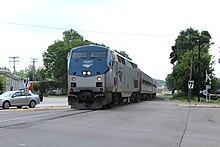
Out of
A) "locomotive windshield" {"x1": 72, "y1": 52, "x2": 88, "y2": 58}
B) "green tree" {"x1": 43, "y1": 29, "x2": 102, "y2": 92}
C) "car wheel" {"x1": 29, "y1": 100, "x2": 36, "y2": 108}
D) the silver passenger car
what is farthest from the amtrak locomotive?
"green tree" {"x1": 43, "y1": 29, "x2": 102, "y2": 92}

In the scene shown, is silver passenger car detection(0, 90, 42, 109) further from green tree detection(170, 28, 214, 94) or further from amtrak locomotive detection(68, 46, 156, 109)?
green tree detection(170, 28, 214, 94)

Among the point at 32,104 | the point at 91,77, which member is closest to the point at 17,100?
the point at 32,104

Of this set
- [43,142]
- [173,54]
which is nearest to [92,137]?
[43,142]

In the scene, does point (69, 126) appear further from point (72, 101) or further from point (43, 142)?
point (72, 101)

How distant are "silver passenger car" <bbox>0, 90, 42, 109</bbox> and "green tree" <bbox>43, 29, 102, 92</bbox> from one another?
194 ft

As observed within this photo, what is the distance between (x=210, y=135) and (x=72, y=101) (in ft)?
41.8

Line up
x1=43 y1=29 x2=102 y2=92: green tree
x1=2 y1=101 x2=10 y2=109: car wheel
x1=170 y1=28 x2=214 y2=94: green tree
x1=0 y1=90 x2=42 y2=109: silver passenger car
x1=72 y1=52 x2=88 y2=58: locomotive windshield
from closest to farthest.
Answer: x1=72 y1=52 x2=88 y2=58: locomotive windshield, x1=2 y1=101 x2=10 y2=109: car wheel, x1=0 y1=90 x2=42 y2=109: silver passenger car, x1=170 y1=28 x2=214 y2=94: green tree, x1=43 y1=29 x2=102 y2=92: green tree

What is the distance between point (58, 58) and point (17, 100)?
6252 centimetres

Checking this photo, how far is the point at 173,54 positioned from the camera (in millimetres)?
86000

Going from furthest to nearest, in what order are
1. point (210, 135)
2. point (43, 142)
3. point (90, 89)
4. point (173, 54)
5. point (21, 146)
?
point (173, 54)
point (90, 89)
point (210, 135)
point (43, 142)
point (21, 146)

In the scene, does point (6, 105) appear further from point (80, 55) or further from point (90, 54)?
point (90, 54)

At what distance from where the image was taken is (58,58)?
91.0 meters

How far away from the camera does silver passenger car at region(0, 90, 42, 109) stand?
28409mm

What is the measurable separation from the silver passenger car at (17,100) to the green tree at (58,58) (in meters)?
59.1
